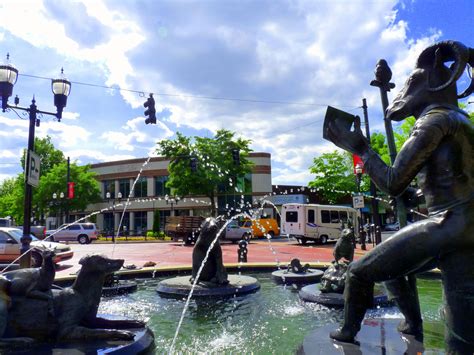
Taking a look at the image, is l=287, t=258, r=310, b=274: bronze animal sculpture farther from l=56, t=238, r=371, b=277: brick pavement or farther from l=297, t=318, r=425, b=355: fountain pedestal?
l=297, t=318, r=425, b=355: fountain pedestal

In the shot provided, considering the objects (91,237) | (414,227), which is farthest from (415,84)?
(91,237)

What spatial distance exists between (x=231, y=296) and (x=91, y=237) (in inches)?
1185

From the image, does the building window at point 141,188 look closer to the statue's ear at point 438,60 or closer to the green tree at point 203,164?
the green tree at point 203,164

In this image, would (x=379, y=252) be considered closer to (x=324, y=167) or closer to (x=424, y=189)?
(x=424, y=189)

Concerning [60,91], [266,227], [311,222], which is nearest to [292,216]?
[311,222]

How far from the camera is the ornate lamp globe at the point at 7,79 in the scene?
8398mm

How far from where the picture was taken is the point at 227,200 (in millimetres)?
50188

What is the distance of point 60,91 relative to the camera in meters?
9.74

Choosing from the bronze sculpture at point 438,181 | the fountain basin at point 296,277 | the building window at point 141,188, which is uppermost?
the building window at point 141,188

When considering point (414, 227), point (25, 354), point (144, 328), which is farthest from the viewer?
point (144, 328)

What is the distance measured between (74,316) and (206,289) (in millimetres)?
3256

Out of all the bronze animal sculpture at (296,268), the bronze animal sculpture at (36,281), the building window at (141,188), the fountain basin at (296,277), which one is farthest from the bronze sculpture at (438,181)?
the building window at (141,188)

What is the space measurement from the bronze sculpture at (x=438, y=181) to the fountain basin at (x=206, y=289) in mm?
4372

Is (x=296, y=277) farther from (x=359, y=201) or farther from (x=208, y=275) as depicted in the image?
(x=359, y=201)
